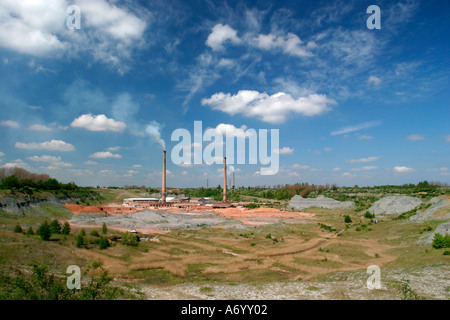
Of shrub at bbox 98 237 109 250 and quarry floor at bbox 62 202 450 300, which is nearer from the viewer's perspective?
quarry floor at bbox 62 202 450 300

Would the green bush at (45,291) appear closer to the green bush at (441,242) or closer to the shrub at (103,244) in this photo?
the shrub at (103,244)

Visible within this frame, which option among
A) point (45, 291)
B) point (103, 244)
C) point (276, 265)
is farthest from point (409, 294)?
point (103, 244)

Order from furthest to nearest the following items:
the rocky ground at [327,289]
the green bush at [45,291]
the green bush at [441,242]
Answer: the green bush at [441,242] < the rocky ground at [327,289] < the green bush at [45,291]

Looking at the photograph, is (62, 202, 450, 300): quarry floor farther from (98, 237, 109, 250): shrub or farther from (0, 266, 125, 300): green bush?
(0, 266, 125, 300): green bush

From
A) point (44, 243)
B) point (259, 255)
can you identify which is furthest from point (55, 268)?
point (259, 255)

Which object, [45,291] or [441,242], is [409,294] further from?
[45,291]

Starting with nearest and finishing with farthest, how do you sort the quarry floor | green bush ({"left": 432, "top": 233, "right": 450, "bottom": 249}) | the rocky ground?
the rocky ground, the quarry floor, green bush ({"left": 432, "top": 233, "right": 450, "bottom": 249})

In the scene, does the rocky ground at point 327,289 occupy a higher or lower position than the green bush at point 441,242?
lower

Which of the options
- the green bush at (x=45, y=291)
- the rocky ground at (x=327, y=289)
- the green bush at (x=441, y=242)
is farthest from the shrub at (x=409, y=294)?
the green bush at (x=45, y=291)

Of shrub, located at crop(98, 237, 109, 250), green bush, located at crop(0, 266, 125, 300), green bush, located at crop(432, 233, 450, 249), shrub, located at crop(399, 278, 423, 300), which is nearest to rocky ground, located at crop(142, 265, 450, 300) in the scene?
shrub, located at crop(399, 278, 423, 300)

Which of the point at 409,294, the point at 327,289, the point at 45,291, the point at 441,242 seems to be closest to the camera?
the point at 45,291

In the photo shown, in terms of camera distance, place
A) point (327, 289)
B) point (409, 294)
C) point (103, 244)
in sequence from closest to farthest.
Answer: point (409, 294) < point (327, 289) < point (103, 244)
